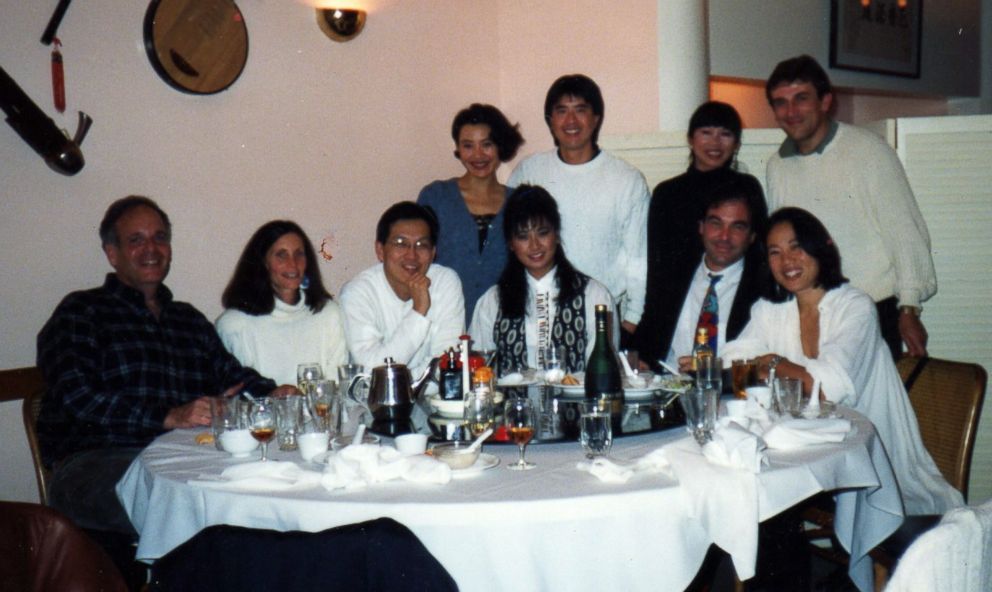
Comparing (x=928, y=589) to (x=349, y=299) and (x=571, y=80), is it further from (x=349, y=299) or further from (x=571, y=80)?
(x=571, y=80)

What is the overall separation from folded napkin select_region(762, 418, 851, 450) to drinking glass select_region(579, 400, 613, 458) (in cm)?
40

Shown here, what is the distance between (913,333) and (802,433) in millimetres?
1539

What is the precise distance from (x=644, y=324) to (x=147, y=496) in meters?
2.14

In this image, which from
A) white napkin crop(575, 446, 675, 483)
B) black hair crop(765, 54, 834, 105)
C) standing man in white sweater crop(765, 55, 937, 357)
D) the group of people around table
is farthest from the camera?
black hair crop(765, 54, 834, 105)

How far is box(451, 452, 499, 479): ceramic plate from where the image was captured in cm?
194

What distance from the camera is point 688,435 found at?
7.36 feet

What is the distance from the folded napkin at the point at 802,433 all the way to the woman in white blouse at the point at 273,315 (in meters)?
1.76

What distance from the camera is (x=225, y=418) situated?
2.30 meters

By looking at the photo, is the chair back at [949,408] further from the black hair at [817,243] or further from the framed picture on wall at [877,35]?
the framed picture on wall at [877,35]

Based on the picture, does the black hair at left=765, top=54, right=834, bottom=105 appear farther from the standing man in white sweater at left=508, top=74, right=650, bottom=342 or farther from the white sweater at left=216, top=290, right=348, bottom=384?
the white sweater at left=216, top=290, right=348, bottom=384

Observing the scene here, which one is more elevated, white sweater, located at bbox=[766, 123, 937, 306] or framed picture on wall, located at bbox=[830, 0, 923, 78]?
framed picture on wall, located at bbox=[830, 0, 923, 78]

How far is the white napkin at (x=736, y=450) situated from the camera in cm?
192

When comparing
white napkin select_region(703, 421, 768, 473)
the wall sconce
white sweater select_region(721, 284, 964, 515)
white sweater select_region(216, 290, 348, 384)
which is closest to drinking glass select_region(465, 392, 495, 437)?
white napkin select_region(703, 421, 768, 473)

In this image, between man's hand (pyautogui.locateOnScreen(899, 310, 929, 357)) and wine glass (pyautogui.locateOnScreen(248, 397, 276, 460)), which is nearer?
wine glass (pyautogui.locateOnScreen(248, 397, 276, 460))
